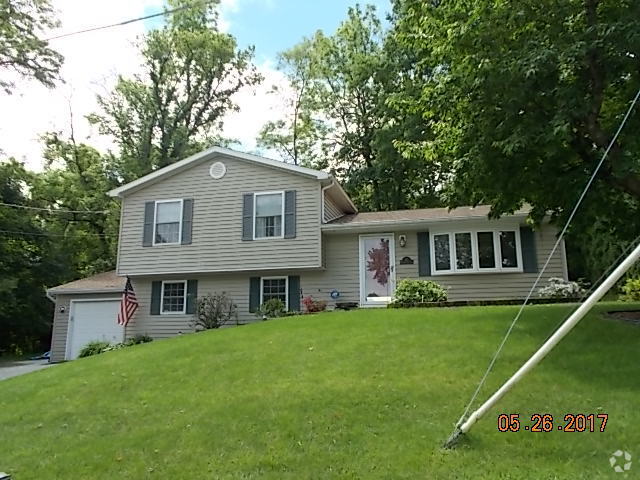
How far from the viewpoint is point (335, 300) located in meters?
15.0

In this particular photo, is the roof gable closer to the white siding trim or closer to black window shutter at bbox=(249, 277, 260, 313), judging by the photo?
the white siding trim

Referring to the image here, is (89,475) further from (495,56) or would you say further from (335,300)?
(335,300)

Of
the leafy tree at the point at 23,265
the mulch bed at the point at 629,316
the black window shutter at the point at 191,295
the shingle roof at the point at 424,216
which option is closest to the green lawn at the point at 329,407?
the mulch bed at the point at 629,316

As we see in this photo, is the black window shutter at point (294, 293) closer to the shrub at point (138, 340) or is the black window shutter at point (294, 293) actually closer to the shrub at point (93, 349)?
the shrub at point (138, 340)

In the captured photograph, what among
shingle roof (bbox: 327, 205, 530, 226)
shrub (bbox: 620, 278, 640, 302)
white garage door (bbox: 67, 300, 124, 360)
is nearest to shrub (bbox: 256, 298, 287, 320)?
shingle roof (bbox: 327, 205, 530, 226)

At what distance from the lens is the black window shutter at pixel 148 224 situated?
16344mm

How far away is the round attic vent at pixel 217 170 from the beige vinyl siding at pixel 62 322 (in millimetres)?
5351

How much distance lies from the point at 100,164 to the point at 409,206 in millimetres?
16829

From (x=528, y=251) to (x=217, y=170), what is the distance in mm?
9702

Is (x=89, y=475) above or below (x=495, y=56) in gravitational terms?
below

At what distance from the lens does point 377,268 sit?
15.1 meters

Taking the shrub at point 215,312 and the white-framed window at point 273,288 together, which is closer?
the shrub at point 215,312

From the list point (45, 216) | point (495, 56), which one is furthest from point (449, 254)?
point (45, 216)

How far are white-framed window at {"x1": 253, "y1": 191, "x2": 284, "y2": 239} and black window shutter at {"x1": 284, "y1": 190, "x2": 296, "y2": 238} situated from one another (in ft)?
0.47
